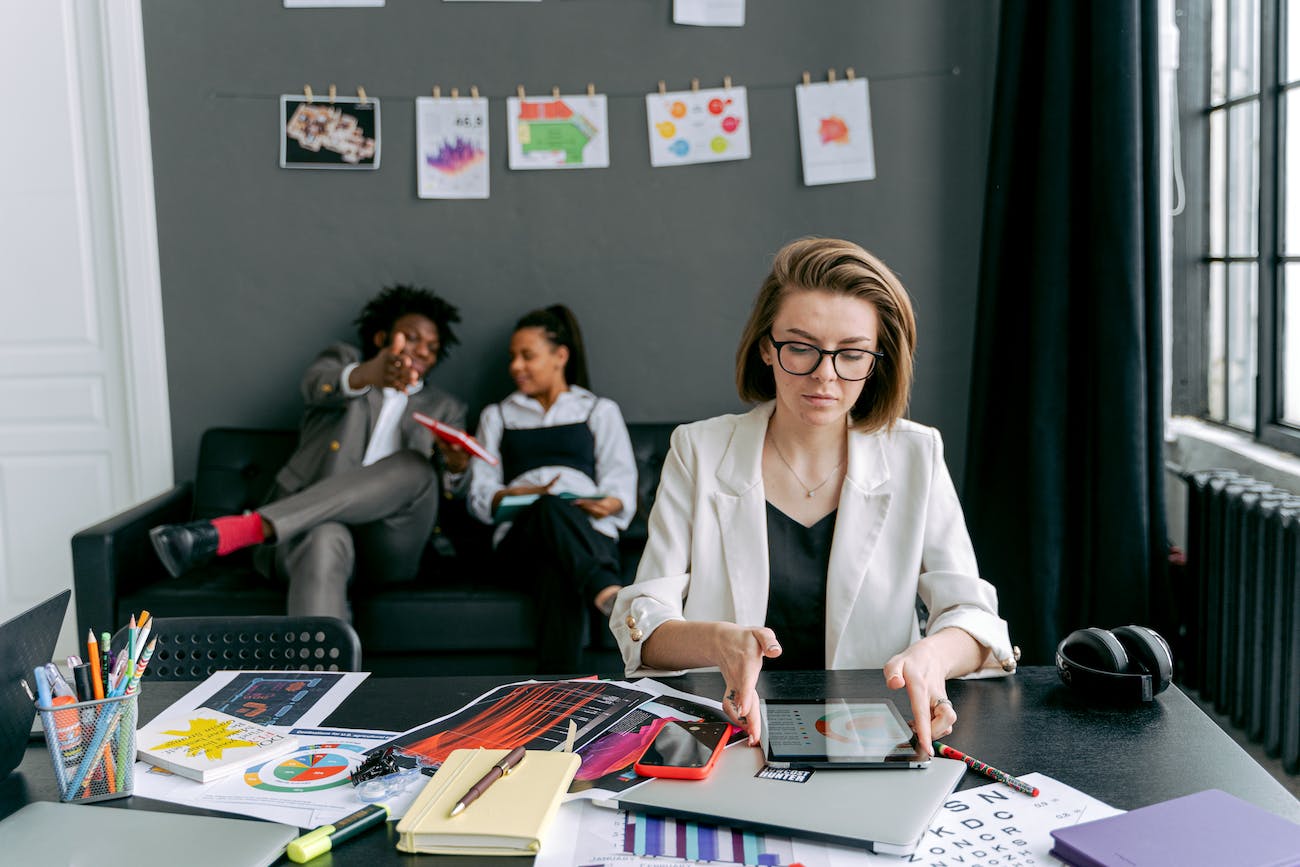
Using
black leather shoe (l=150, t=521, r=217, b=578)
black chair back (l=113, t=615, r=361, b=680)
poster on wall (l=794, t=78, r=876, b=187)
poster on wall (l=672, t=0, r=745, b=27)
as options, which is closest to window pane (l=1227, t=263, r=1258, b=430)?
poster on wall (l=794, t=78, r=876, b=187)

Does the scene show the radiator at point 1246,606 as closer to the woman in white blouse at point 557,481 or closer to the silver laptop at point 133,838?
the woman in white blouse at point 557,481

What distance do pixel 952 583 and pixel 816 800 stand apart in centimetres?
65

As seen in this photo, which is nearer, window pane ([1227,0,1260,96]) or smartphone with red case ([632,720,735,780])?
smartphone with red case ([632,720,735,780])

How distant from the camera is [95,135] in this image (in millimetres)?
3498

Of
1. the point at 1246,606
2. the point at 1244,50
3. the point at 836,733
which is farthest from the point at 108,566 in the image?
the point at 1244,50

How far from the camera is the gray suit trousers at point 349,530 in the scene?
2924 millimetres

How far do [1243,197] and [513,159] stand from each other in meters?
2.12

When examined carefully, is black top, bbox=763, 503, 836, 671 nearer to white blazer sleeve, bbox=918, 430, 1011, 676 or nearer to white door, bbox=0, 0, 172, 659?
white blazer sleeve, bbox=918, 430, 1011, 676

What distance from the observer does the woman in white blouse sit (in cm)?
292

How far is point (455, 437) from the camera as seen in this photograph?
10.5 feet

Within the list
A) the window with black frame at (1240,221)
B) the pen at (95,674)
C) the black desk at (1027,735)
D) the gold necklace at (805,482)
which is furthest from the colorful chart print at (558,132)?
the pen at (95,674)

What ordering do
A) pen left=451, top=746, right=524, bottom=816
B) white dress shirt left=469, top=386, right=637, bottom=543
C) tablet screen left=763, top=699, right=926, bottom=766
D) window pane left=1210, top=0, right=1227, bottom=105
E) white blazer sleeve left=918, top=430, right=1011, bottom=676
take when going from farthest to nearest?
1. white dress shirt left=469, top=386, right=637, bottom=543
2. window pane left=1210, top=0, right=1227, bottom=105
3. white blazer sleeve left=918, top=430, right=1011, bottom=676
4. tablet screen left=763, top=699, right=926, bottom=766
5. pen left=451, top=746, right=524, bottom=816

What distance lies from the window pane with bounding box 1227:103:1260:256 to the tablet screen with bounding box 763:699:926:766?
7.53 ft

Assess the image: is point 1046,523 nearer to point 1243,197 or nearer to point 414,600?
point 1243,197
